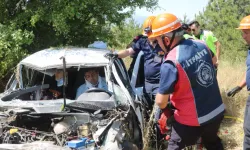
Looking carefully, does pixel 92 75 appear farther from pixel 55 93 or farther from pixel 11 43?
pixel 11 43

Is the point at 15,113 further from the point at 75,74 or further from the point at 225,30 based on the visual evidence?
the point at 225,30

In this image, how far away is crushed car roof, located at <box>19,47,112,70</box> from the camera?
4566 millimetres

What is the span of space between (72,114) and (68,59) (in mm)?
1185

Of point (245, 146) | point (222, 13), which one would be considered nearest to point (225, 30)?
point (222, 13)

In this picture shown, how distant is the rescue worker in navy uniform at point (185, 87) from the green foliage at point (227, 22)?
15.0 m

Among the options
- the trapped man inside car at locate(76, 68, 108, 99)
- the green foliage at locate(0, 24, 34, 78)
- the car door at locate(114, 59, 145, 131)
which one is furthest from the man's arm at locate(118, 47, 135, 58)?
the green foliage at locate(0, 24, 34, 78)

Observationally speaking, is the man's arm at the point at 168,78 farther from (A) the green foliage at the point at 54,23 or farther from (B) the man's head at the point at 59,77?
(A) the green foliage at the point at 54,23

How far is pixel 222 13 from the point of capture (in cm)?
2045

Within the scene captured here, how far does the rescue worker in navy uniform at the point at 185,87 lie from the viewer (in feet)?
9.74

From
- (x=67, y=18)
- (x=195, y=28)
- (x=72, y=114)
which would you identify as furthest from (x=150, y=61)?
(x=67, y=18)

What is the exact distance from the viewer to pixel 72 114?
3.73 meters

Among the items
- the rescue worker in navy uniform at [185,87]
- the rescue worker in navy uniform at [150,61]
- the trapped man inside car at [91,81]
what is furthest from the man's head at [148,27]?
the rescue worker in navy uniform at [185,87]

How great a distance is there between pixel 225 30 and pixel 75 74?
15.4 meters

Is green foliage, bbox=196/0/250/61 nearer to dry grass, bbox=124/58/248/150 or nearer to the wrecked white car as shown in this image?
dry grass, bbox=124/58/248/150
